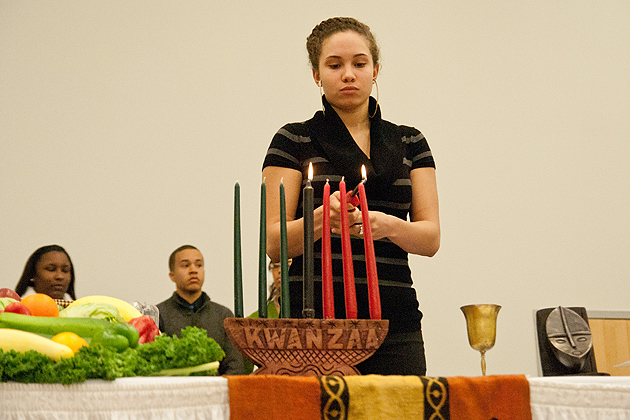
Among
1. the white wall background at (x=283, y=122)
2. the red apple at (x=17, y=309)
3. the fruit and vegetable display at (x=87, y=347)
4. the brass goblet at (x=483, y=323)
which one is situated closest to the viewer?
the fruit and vegetable display at (x=87, y=347)

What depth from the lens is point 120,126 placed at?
3.44m

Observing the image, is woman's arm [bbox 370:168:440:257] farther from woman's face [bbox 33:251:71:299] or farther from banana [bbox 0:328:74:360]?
woman's face [bbox 33:251:71:299]

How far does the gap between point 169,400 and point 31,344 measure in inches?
4.4

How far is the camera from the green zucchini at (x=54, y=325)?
522mm

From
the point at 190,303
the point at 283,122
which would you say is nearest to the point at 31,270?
the point at 190,303

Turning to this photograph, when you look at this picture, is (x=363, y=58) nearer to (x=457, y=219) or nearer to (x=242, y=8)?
(x=457, y=219)

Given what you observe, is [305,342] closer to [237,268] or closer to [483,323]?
[237,268]

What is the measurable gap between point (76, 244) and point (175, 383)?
9.95 ft

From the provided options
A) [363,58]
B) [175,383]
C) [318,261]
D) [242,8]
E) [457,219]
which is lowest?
[175,383]

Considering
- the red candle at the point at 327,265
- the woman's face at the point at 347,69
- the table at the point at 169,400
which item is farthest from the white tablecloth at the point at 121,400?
the woman's face at the point at 347,69

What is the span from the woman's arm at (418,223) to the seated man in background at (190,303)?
2167 millimetres

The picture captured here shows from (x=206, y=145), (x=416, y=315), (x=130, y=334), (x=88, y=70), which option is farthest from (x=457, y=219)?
(x=130, y=334)

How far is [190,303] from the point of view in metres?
3.12

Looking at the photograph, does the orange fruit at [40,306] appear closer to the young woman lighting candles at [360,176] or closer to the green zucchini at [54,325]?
the green zucchini at [54,325]
